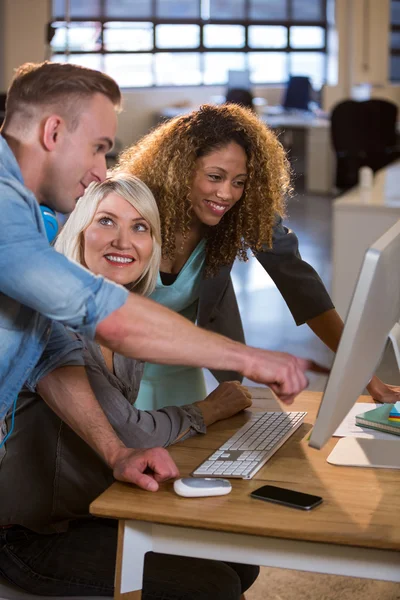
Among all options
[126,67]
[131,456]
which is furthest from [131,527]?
[126,67]

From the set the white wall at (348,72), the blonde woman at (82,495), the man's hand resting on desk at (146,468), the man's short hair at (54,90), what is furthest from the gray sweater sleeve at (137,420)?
the white wall at (348,72)

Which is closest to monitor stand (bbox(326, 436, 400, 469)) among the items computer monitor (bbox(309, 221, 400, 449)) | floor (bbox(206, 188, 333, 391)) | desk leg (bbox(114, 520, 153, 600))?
computer monitor (bbox(309, 221, 400, 449))

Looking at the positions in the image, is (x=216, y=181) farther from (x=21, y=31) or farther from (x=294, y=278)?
(x=21, y=31)

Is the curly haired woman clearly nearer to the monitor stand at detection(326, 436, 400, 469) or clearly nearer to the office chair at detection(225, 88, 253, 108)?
the monitor stand at detection(326, 436, 400, 469)

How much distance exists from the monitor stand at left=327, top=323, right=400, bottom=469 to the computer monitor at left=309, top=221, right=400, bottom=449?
0.77 ft

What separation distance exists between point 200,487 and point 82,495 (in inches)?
13.1

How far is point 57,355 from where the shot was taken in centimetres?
176

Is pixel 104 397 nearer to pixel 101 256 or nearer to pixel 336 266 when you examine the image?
pixel 101 256

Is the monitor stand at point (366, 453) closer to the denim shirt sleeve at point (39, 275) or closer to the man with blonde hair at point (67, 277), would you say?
the man with blonde hair at point (67, 277)

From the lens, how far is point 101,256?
81.7 inches

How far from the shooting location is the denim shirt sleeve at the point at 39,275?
1.32 m

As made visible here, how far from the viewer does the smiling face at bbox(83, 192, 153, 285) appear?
81.2 inches

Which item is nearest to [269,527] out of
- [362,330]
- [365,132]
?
[362,330]

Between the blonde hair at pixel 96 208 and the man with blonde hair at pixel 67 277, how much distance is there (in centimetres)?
50
